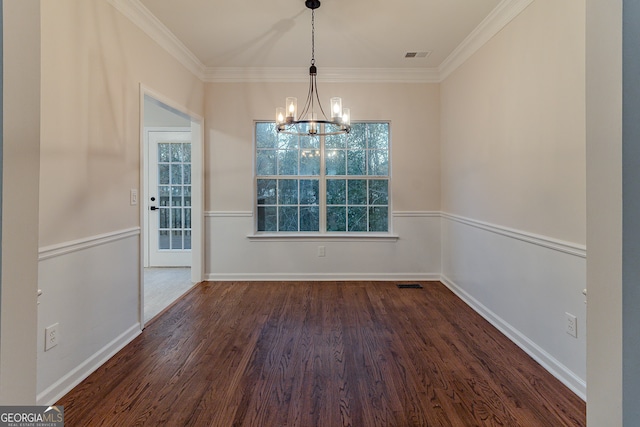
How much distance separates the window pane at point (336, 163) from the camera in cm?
415

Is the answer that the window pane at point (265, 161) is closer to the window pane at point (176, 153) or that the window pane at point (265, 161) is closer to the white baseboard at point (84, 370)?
the window pane at point (176, 153)

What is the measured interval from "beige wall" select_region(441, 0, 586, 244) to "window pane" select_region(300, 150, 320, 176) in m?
1.77

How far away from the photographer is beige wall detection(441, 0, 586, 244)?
1.85 m

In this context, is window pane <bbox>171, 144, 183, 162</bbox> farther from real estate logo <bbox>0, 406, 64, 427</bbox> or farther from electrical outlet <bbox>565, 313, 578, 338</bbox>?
electrical outlet <bbox>565, 313, 578, 338</bbox>

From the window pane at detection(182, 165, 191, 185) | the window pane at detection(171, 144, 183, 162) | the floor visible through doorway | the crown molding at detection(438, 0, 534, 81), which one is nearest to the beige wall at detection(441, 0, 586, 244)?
the crown molding at detection(438, 0, 534, 81)

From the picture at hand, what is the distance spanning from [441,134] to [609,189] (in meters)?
3.51

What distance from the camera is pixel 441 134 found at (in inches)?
157

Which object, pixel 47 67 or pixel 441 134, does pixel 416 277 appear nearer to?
pixel 441 134

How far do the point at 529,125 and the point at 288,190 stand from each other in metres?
2.77

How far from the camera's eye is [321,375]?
1.99 meters

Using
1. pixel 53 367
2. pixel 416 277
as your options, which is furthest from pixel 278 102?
pixel 53 367

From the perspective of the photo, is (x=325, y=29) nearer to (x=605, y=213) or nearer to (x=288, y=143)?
(x=288, y=143)

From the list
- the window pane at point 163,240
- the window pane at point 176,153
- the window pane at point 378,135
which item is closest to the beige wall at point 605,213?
the window pane at point 378,135

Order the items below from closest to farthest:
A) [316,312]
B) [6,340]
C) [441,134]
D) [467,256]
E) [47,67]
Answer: [6,340] < [47,67] < [316,312] < [467,256] < [441,134]
